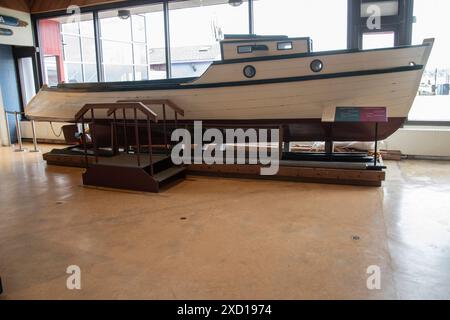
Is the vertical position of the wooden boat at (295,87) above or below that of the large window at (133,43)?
below

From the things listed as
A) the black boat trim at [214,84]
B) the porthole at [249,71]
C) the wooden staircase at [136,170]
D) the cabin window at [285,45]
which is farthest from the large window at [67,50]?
the cabin window at [285,45]

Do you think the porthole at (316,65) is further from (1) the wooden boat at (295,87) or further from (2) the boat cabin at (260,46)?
(2) the boat cabin at (260,46)

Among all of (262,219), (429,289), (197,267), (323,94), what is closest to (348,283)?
(429,289)

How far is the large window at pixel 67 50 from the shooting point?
321 inches

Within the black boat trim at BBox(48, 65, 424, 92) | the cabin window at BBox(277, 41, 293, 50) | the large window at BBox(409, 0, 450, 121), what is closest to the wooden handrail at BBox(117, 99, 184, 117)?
the black boat trim at BBox(48, 65, 424, 92)

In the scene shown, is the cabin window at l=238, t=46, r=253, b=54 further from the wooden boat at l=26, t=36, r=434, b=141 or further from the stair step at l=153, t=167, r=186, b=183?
the stair step at l=153, t=167, r=186, b=183

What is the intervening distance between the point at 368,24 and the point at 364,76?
1786 millimetres

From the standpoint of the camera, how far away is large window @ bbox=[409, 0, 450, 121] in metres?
5.21

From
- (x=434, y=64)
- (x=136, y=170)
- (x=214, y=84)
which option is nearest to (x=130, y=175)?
(x=136, y=170)

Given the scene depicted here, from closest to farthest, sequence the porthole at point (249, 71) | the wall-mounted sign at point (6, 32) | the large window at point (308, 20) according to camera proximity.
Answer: the porthole at point (249, 71), the large window at point (308, 20), the wall-mounted sign at point (6, 32)

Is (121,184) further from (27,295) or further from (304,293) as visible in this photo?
(304,293)

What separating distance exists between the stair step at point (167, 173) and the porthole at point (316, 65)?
2.01 meters

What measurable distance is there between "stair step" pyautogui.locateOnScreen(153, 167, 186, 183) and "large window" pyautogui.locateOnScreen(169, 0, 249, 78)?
8.26 ft

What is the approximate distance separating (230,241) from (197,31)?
5126mm
